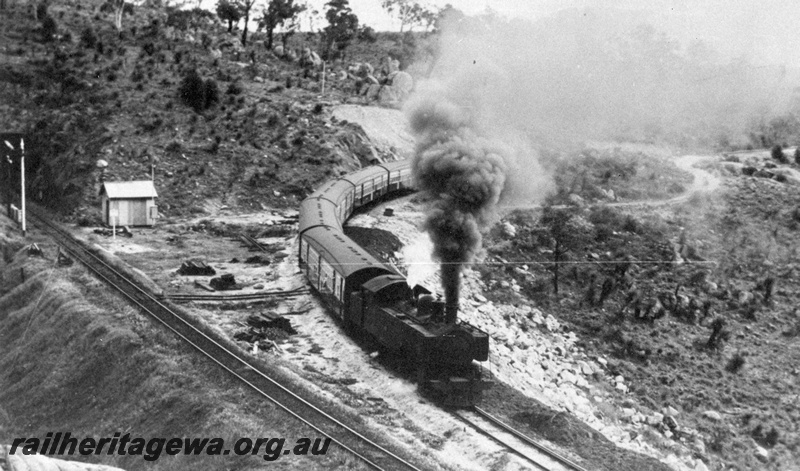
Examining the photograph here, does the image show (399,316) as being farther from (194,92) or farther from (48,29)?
(48,29)

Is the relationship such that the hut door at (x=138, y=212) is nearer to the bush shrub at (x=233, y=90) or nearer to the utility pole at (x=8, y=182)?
the utility pole at (x=8, y=182)

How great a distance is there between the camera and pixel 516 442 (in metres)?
21.3

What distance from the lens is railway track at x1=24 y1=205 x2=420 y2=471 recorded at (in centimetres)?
2003

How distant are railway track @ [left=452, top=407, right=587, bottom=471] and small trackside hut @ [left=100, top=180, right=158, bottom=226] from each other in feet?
98.7

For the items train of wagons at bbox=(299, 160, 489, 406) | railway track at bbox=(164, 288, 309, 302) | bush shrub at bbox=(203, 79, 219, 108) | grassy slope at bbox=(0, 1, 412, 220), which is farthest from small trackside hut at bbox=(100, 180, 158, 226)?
bush shrub at bbox=(203, 79, 219, 108)

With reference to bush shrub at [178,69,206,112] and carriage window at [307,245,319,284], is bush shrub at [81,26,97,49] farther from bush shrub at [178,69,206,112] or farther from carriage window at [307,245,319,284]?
carriage window at [307,245,319,284]

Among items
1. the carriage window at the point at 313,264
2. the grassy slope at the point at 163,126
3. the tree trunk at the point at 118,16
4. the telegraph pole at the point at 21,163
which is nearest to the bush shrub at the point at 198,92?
the grassy slope at the point at 163,126

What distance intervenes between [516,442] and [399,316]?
5339mm

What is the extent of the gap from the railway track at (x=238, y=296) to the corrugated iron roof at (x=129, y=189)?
584 inches

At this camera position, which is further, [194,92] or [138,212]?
[194,92]

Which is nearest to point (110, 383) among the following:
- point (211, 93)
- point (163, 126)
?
point (163, 126)

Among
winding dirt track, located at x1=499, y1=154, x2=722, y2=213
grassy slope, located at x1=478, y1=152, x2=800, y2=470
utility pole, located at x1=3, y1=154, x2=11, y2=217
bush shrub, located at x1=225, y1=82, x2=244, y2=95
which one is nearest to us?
grassy slope, located at x1=478, y1=152, x2=800, y2=470

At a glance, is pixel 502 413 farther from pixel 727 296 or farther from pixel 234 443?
pixel 727 296

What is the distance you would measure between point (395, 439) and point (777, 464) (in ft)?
52.1
